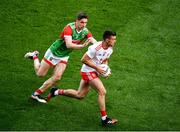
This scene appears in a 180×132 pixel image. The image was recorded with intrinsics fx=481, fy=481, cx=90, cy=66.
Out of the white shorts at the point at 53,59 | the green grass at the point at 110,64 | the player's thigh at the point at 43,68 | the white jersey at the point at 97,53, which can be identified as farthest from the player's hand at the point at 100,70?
the player's thigh at the point at 43,68

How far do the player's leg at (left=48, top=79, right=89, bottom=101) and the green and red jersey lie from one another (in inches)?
33.6

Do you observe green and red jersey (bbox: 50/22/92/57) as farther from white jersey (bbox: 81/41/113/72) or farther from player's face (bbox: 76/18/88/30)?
white jersey (bbox: 81/41/113/72)

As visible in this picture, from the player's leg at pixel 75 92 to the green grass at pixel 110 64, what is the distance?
1.05 ft

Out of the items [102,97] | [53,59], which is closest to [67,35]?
[53,59]

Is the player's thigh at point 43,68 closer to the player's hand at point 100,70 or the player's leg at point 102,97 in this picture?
the player's leg at point 102,97

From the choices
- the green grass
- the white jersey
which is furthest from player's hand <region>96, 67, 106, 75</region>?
the green grass

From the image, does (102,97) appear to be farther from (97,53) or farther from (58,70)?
(58,70)

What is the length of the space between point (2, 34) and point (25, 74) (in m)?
2.63

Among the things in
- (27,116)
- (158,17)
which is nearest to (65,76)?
(27,116)

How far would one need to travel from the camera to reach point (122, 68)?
1323cm

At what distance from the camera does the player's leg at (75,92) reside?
10.7m

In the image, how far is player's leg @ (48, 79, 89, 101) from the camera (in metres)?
10.7

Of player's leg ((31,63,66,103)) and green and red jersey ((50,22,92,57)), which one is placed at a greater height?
green and red jersey ((50,22,92,57))

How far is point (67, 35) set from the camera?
1086 cm
